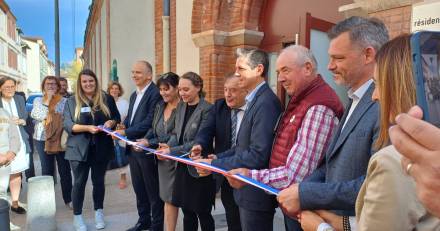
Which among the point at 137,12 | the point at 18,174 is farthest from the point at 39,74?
the point at 18,174

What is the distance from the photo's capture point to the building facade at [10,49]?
2072 inches

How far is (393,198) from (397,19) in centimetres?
308

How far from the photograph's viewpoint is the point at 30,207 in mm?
4555

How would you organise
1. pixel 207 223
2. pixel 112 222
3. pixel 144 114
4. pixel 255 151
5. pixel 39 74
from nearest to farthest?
1. pixel 255 151
2. pixel 207 223
3. pixel 144 114
4. pixel 112 222
5. pixel 39 74

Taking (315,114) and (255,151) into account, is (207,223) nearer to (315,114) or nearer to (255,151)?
(255,151)

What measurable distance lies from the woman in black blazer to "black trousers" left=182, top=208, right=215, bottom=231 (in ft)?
4.99

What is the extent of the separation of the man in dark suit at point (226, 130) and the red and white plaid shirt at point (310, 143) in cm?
115

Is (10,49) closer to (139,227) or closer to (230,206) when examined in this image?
(139,227)

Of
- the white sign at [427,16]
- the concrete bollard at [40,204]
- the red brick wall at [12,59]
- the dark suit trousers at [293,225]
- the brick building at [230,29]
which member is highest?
the red brick wall at [12,59]

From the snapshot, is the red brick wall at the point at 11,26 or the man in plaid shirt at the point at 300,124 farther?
the red brick wall at the point at 11,26

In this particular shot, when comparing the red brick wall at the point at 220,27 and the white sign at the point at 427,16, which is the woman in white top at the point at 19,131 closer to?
the red brick wall at the point at 220,27

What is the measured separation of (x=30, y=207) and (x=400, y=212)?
4.53 m

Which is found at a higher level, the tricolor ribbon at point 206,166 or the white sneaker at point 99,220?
the tricolor ribbon at point 206,166

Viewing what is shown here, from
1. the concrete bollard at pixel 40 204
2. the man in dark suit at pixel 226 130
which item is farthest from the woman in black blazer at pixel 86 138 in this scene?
the man in dark suit at pixel 226 130
